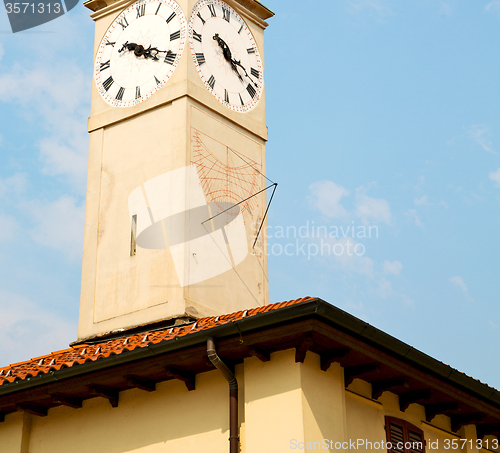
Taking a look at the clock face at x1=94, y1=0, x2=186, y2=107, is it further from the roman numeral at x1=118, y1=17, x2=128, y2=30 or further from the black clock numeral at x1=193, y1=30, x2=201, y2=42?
the black clock numeral at x1=193, y1=30, x2=201, y2=42

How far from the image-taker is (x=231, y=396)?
435 inches

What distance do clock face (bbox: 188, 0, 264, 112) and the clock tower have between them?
0.09ft

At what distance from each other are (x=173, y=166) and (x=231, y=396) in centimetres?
666

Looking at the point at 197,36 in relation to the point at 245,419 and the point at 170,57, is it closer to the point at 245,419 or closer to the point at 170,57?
the point at 170,57

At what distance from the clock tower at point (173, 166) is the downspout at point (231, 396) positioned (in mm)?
4469

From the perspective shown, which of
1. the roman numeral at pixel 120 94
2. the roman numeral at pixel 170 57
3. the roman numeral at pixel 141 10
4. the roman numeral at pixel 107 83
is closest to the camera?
the roman numeral at pixel 170 57

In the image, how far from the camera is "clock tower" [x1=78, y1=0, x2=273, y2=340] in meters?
16.3

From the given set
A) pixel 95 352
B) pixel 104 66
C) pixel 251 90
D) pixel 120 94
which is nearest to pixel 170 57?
pixel 120 94

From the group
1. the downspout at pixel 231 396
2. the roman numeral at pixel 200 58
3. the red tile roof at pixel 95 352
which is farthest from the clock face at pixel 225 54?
the downspout at pixel 231 396

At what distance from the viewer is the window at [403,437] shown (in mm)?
12273

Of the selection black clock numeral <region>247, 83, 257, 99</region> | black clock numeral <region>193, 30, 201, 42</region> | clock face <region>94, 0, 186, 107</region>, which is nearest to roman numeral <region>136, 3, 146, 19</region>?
clock face <region>94, 0, 186, 107</region>

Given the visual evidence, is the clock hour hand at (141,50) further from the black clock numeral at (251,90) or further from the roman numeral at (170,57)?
the black clock numeral at (251,90)

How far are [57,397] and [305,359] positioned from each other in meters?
3.61

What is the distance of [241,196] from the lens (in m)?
17.6
